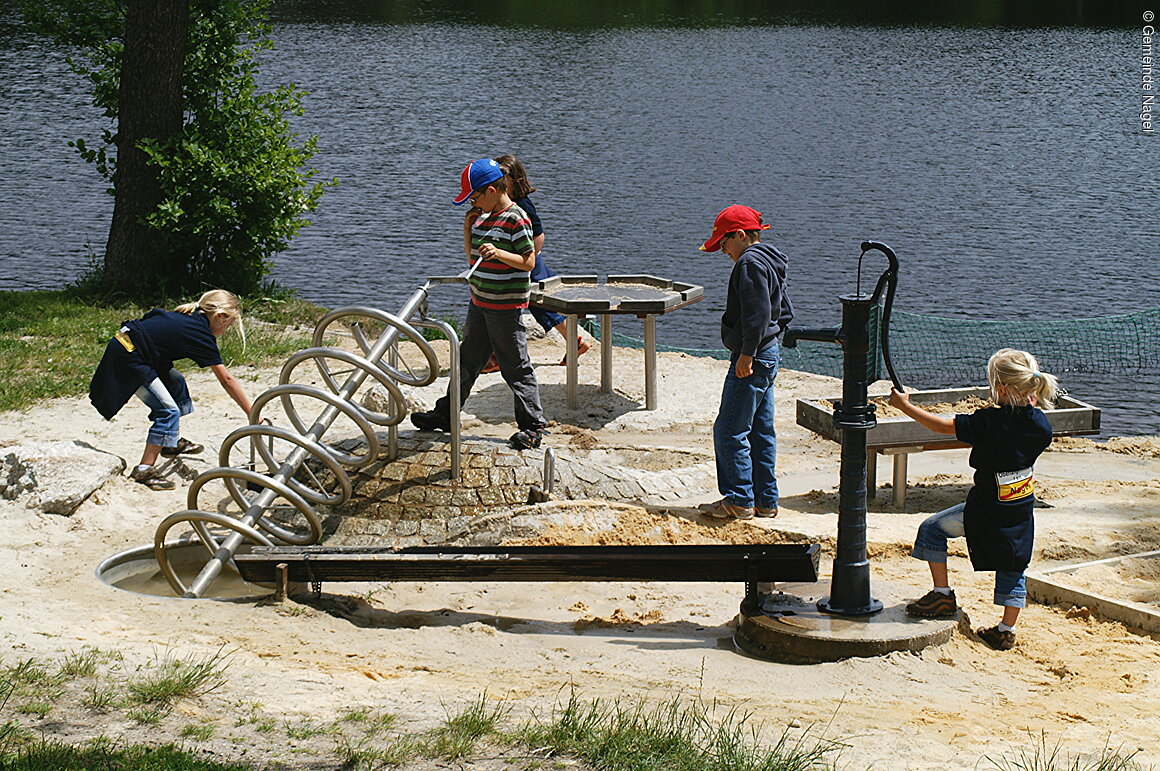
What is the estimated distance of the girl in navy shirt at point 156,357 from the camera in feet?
24.1

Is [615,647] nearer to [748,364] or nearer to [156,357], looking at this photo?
[748,364]

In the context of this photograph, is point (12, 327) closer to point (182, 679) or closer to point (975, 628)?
point (182, 679)

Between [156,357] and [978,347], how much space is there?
8541mm

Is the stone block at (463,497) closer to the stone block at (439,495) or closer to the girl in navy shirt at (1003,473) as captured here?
the stone block at (439,495)

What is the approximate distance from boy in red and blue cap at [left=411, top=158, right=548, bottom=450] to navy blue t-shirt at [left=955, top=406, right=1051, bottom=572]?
3057mm

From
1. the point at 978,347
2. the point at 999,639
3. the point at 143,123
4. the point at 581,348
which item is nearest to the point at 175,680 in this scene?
the point at 999,639

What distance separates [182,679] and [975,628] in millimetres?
3255

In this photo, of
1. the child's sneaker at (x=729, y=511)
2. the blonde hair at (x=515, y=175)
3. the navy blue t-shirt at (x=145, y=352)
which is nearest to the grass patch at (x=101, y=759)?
the child's sneaker at (x=729, y=511)

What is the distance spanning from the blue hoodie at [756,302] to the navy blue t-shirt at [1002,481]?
163cm

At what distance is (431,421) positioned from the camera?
7.52m

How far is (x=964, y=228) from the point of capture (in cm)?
1845

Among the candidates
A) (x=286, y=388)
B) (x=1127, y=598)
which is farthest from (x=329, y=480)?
(x=1127, y=598)

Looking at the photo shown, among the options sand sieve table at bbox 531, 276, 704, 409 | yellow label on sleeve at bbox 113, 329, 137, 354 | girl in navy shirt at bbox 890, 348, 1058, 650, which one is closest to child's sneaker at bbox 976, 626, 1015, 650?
girl in navy shirt at bbox 890, 348, 1058, 650

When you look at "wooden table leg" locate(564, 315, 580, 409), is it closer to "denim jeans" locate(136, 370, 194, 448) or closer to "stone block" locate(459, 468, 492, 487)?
"stone block" locate(459, 468, 492, 487)
